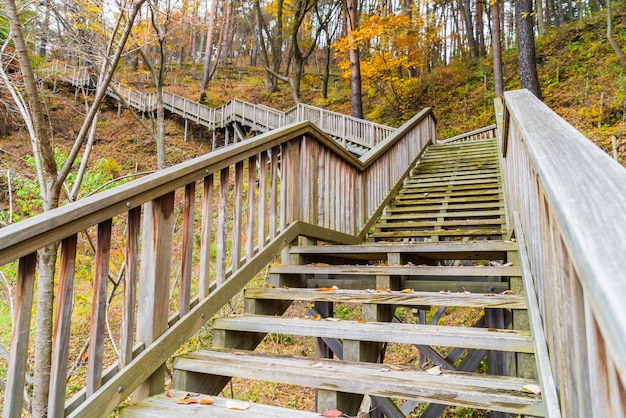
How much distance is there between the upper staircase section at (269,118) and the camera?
12.4 m

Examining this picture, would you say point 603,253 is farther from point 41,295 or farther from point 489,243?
point 41,295

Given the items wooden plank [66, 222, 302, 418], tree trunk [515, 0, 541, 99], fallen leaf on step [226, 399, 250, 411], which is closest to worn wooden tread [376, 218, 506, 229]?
wooden plank [66, 222, 302, 418]

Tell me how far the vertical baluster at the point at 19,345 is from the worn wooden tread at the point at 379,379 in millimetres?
745

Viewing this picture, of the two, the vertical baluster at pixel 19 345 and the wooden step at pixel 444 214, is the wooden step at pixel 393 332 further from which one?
the wooden step at pixel 444 214

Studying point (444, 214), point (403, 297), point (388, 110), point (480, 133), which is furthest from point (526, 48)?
point (403, 297)

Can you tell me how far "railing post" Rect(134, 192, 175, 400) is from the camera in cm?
189

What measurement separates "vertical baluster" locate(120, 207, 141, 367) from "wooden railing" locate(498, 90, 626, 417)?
5.42 ft

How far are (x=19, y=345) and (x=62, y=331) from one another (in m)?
0.17

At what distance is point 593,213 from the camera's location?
67 cm

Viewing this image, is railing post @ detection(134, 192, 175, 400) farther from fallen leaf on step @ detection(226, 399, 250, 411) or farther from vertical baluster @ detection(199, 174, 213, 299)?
fallen leaf on step @ detection(226, 399, 250, 411)

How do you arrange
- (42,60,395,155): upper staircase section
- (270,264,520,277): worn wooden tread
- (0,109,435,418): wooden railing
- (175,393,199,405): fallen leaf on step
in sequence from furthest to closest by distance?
(42,60,395,155): upper staircase section < (270,264,520,277): worn wooden tread < (175,393,199,405): fallen leaf on step < (0,109,435,418): wooden railing

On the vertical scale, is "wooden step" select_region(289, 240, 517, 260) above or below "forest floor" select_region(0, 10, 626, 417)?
below

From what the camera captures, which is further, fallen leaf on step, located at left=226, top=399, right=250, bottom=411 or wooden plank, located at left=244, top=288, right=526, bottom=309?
wooden plank, located at left=244, top=288, right=526, bottom=309

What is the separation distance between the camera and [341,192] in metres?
4.17
